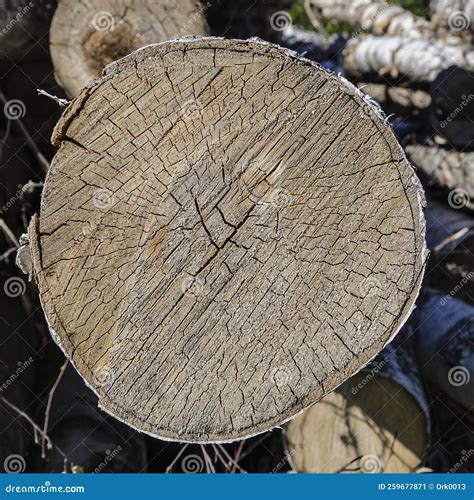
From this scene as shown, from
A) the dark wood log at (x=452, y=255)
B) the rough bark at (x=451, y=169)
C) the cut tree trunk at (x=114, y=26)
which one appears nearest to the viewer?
the cut tree trunk at (x=114, y=26)

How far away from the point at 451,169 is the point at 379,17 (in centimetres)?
128

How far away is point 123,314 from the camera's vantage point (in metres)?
2.33

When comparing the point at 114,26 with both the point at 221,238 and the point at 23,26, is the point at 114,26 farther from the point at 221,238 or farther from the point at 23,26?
the point at 221,238

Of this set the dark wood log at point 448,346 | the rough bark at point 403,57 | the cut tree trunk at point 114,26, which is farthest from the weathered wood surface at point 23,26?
the dark wood log at point 448,346

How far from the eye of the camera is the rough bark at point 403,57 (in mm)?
4000

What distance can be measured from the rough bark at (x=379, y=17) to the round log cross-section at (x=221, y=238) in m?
2.44

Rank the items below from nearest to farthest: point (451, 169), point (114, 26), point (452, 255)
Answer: point (114, 26) < point (452, 255) < point (451, 169)

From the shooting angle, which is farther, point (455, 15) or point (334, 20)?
point (334, 20)

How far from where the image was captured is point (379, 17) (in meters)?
4.65

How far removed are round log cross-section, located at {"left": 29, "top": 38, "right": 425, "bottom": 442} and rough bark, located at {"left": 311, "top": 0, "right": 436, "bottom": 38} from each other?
2.44m

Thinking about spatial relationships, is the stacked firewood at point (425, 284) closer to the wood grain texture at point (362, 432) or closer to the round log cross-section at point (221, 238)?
the wood grain texture at point (362, 432)

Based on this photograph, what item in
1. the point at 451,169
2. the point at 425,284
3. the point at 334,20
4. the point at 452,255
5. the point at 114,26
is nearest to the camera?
the point at 114,26

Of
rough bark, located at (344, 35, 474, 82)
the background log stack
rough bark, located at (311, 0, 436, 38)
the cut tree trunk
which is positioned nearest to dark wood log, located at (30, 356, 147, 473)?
the background log stack

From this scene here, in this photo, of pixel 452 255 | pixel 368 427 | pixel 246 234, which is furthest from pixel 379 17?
pixel 246 234
